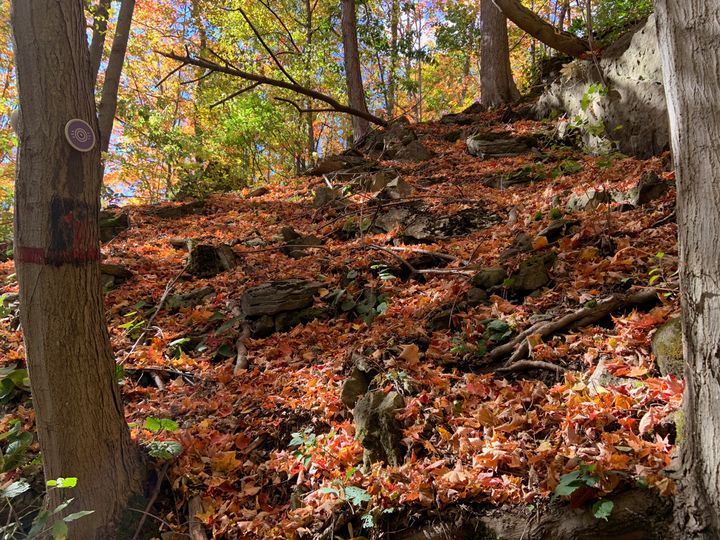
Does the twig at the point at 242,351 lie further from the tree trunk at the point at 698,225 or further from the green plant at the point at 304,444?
the tree trunk at the point at 698,225

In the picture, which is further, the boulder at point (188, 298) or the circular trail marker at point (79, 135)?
the boulder at point (188, 298)

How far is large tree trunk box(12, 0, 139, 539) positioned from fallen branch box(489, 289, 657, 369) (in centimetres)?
280

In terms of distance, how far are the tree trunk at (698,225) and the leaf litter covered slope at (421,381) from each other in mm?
196

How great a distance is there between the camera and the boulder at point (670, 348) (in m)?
2.66

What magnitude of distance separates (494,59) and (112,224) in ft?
31.6

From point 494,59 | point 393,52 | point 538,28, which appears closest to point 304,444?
point 538,28

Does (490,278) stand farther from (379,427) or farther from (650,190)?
(650,190)

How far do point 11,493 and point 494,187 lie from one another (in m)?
7.16

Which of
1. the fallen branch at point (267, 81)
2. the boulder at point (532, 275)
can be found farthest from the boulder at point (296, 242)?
the fallen branch at point (267, 81)

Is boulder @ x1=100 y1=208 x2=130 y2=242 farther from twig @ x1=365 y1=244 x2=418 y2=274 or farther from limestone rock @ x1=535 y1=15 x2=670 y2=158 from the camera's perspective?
limestone rock @ x1=535 y1=15 x2=670 y2=158

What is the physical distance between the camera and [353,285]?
207 inches

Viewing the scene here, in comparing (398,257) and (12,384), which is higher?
(398,257)

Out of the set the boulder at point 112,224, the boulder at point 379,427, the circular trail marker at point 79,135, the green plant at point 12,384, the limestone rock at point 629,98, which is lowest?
the boulder at point 379,427

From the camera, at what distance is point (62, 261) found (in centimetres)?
245
